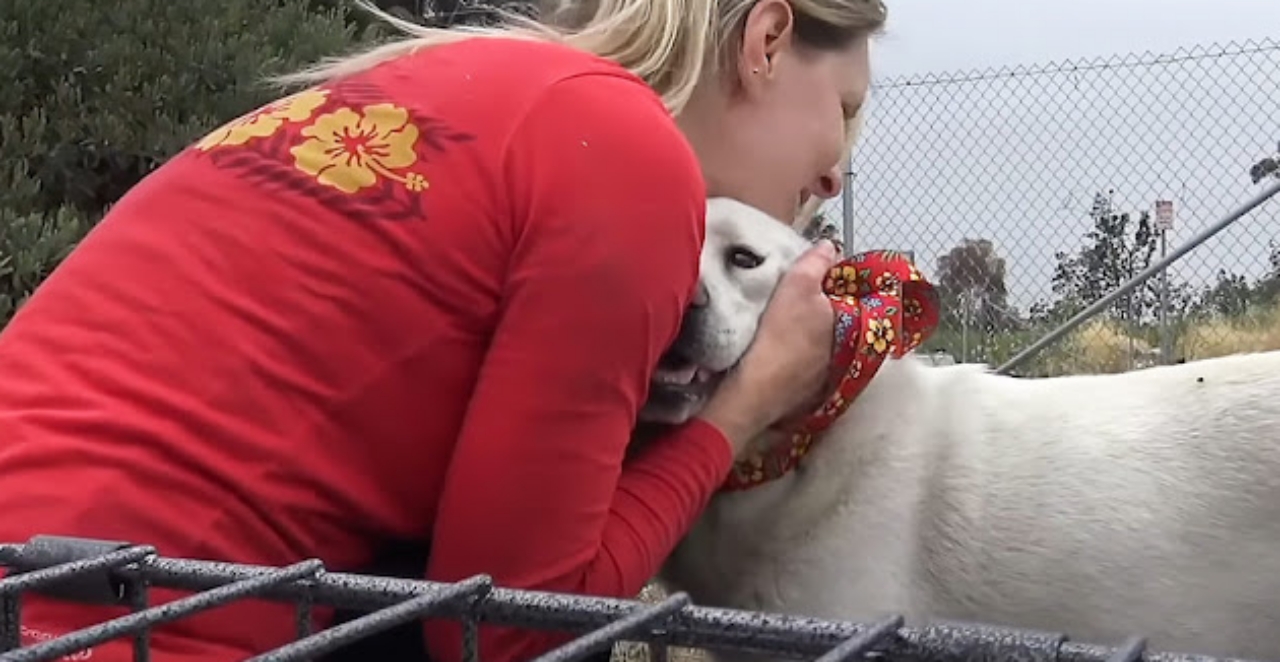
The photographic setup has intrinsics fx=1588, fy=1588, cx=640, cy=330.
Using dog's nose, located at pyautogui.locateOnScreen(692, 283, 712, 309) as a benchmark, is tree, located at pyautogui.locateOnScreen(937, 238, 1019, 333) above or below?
below

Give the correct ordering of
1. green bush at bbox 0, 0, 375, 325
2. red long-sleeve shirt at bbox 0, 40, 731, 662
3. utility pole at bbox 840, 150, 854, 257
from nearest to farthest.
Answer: red long-sleeve shirt at bbox 0, 40, 731, 662
green bush at bbox 0, 0, 375, 325
utility pole at bbox 840, 150, 854, 257

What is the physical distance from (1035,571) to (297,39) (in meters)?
2.40

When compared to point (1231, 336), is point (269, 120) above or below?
above

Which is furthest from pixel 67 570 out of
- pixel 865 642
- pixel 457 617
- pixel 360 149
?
pixel 360 149

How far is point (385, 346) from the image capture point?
131 cm

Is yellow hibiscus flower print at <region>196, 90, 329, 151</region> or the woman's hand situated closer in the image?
yellow hibiscus flower print at <region>196, 90, 329, 151</region>

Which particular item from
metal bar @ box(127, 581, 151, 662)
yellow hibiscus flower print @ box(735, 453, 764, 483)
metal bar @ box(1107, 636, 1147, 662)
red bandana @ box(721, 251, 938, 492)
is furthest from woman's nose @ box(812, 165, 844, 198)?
metal bar @ box(1107, 636, 1147, 662)

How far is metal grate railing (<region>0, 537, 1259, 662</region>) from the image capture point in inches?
24.1

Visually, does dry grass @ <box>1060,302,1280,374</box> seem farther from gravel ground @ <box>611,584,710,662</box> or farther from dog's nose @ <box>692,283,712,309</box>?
dog's nose @ <box>692,283,712,309</box>

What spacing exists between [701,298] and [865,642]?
42.6 inches

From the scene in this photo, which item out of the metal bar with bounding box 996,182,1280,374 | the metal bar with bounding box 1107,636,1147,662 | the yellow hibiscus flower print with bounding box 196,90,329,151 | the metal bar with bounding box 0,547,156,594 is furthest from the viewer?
the metal bar with bounding box 996,182,1280,374

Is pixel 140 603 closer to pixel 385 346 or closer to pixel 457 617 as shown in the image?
pixel 457 617

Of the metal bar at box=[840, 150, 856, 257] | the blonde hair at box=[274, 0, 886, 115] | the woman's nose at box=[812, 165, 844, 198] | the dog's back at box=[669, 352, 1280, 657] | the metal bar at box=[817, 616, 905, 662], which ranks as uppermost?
the blonde hair at box=[274, 0, 886, 115]

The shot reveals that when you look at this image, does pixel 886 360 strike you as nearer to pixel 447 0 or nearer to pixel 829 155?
pixel 829 155
